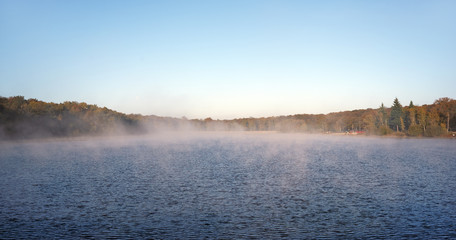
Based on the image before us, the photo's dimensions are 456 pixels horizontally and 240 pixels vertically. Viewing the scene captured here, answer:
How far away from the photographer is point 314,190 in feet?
99.9

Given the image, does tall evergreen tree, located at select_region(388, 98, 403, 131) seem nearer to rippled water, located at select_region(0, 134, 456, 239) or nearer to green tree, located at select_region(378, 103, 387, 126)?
green tree, located at select_region(378, 103, 387, 126)

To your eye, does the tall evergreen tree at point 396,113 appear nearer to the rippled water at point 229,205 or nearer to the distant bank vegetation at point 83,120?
the distant bank vegetation at point 83,120

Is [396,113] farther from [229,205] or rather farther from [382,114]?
[229,205]

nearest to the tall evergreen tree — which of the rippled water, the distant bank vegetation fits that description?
the distant bank vegetation

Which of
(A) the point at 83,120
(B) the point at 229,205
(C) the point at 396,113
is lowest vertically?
(B) the point at 229,205

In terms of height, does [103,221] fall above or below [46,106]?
below

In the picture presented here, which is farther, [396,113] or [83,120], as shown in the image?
[83,120]

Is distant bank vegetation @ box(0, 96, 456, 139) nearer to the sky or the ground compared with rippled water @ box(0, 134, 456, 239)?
nearer to the sky

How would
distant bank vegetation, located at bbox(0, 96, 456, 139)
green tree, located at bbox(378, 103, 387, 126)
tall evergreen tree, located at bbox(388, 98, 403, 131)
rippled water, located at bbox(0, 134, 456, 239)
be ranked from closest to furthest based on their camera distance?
rippled water, located at bbox(0, 134, 456, 239) → distant bank vegetation, located at bbox(0, 96, 456, 139) → tall evergreen tree, located at bbox(388, 98, 403, 131) → green tree, located at bbox(378, 103, 387, 126)

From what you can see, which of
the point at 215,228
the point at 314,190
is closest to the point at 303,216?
the point at 215,228

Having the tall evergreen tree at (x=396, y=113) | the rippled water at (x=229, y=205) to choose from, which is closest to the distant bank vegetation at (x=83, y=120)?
the tall evergreen tree at (x=396, y=113)

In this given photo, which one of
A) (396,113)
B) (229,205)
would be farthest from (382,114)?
(229,205)

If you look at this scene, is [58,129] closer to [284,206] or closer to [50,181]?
[50,181]

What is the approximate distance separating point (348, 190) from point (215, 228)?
16249 millimetres
